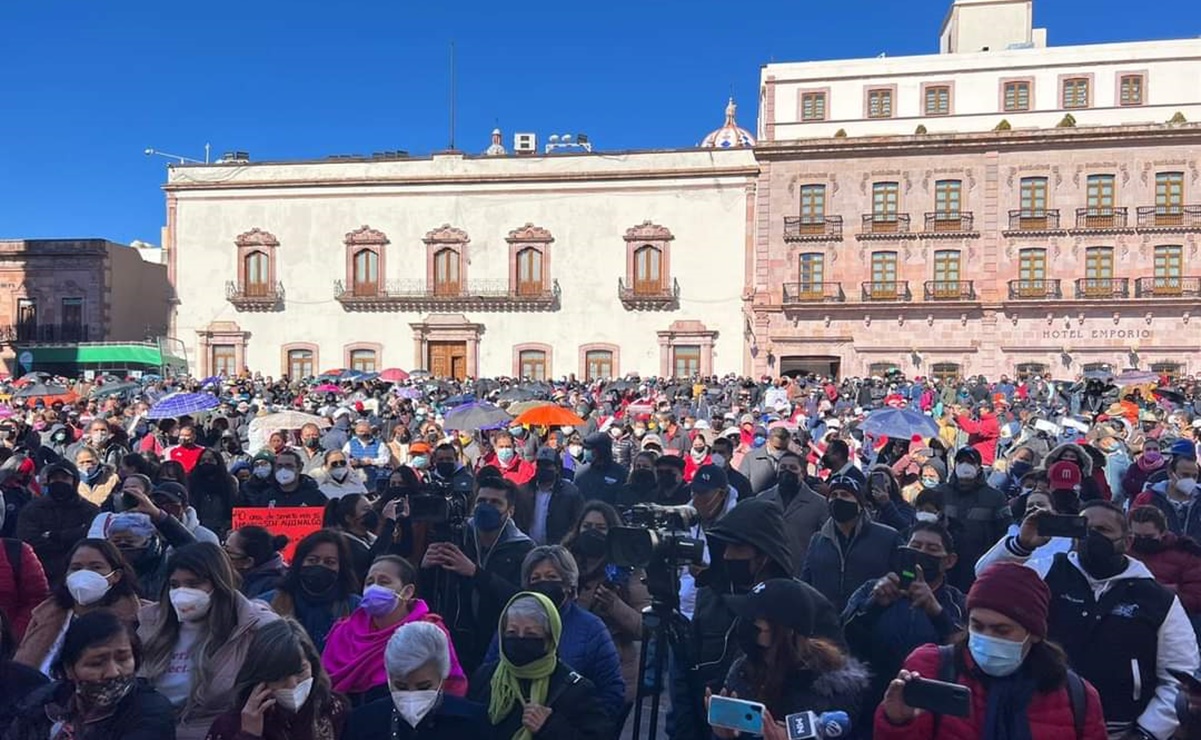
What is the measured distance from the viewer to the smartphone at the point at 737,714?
2605mm

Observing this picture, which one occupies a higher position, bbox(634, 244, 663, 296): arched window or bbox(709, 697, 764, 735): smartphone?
bbox(634, 244, 663, 296): arched window

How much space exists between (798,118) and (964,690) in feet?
110

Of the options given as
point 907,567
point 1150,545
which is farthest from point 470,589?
point 1150,545

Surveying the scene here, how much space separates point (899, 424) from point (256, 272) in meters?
32.4

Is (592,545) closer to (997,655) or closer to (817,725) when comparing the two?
(817,725)

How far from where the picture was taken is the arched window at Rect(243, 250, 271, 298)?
36938mm

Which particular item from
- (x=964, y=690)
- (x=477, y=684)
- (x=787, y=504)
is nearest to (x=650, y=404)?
(x=787, y=504)

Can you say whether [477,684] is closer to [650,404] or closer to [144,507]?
[144,507]

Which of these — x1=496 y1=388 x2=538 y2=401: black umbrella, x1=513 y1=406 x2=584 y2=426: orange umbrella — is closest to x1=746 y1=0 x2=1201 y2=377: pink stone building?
x1=496 y1=388 x2=538 y2=401: black umbrella

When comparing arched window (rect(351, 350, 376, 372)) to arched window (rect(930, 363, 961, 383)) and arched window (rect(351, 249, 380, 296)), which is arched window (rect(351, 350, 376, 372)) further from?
arched window (rect(930, 363, 961, 383))

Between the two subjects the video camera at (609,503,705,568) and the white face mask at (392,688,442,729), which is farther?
the video camera at (609,503,705,568)

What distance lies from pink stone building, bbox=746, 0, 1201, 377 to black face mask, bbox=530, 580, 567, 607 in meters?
29.6

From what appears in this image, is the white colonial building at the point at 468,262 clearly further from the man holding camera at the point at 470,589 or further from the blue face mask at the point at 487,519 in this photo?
the man holding camera at the point at 470,589

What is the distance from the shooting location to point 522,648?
3.51 meters
